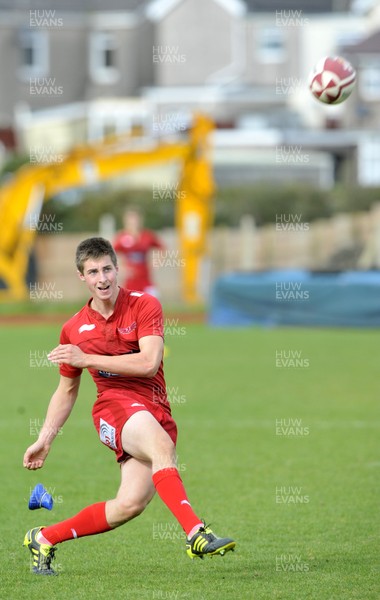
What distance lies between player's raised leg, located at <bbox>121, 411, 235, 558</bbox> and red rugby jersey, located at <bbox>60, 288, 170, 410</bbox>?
24 centimetres

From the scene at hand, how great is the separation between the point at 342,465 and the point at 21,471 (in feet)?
8.96

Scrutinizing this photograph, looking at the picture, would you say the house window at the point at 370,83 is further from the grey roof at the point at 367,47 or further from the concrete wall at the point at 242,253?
the concrete wall at the point at 242,253

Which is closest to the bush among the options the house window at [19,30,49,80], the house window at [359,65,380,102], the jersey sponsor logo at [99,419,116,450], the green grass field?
the house window at [359,65,380,102]

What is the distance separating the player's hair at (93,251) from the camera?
637cm

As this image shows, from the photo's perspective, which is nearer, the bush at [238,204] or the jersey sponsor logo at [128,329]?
the jersey sponsor logo at [128,329]

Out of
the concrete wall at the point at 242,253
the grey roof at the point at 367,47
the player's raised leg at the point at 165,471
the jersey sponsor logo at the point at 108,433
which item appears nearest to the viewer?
the player's raised leg at the point at 165,471

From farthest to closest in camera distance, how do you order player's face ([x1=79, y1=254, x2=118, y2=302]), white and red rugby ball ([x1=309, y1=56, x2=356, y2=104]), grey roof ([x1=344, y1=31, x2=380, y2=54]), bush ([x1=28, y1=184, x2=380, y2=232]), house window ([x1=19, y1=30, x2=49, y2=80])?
house window ([x1=19, y1=30, x2=49, y2=80]) < grey roof ([x1=344, y1=31, x2=380, y2=54]) < bush ([x1=28, y1=184, x2=380, y2=232]) < white and red rugby ball ([x1=309, y1=56, x2=356, y2=104]) < player's face ([x1=79, y1=254, x2=118, y2=302])

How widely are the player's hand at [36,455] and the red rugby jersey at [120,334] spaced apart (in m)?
0.42

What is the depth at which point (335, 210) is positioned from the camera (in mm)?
42812

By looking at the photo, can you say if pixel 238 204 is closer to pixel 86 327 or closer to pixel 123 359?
pixel 86 327

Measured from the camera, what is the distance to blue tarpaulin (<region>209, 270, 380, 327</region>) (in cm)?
2431

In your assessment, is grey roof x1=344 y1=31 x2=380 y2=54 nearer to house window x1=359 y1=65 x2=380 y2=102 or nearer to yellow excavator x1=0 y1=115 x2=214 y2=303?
house window x1=359 y1=65 x2=380 y2=102

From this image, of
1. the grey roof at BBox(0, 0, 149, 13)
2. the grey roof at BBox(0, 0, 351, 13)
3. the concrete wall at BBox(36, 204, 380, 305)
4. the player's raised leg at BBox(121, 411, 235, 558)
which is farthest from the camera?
the grey roof at BBox(0, 0, 149, 13)

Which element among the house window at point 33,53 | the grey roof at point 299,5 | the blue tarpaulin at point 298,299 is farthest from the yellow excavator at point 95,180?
the house window at point 33,53
